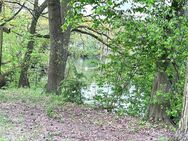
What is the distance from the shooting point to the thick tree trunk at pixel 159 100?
10.4 m

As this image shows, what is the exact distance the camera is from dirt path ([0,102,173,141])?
717 centimetres

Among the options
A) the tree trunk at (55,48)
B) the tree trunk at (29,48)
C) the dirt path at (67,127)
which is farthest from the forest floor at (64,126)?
the tree trunk at (29,48)

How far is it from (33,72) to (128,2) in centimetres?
1563

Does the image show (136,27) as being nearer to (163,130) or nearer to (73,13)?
(73,13)

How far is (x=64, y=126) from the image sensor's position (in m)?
8.19

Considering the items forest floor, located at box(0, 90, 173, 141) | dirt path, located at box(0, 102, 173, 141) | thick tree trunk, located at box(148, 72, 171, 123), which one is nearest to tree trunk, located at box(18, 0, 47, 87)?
forest floor, located at box(0, 90, 173, 141)

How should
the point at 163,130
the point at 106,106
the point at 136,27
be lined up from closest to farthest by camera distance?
the point at 163,130 → the point at 136,27 → the point at 106,106

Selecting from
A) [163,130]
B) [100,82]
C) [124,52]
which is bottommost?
[163,130]

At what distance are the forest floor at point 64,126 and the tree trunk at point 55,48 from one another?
4.30m

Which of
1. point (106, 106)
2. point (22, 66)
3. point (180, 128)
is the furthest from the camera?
point (22, 66)

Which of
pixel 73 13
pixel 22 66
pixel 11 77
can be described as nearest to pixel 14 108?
pixel 73 13

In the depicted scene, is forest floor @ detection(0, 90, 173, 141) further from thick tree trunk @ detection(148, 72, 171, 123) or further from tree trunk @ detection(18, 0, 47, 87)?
tree trunk @ detection(18, 0, 47, 87)

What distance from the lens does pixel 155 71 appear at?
10.7m

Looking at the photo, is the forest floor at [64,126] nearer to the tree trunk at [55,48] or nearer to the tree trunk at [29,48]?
the tree trunk at [55,48]
